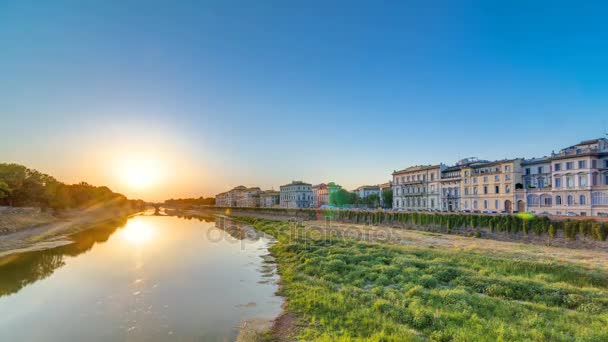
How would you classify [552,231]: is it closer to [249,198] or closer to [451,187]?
[451,187]

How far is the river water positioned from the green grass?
276 cm

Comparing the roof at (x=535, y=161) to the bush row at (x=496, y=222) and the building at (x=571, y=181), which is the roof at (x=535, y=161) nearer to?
the building at (x=571, y=181)

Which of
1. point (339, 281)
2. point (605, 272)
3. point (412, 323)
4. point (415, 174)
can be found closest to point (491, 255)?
point (605, 272)

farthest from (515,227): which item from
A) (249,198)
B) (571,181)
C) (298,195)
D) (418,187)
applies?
(249,198)

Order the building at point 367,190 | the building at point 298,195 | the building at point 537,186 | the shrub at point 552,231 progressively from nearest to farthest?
the shrub at point 552,231
the building at point 537,186
the building at point 367,190
the building at point 298,195

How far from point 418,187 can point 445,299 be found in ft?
207

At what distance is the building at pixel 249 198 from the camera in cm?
16362

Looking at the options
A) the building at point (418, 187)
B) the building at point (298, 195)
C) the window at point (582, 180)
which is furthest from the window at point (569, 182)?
the building at point (298, 195)

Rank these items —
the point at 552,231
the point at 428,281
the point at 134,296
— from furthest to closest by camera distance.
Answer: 1. the point at 552,231
2. the point at 134,296
3. the point at 428,281

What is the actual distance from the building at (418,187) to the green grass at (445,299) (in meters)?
47.5

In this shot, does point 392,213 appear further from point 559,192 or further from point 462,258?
point 462,258

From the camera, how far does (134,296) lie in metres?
16.5

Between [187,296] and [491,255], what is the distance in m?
24.1

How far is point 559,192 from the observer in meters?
45.0
